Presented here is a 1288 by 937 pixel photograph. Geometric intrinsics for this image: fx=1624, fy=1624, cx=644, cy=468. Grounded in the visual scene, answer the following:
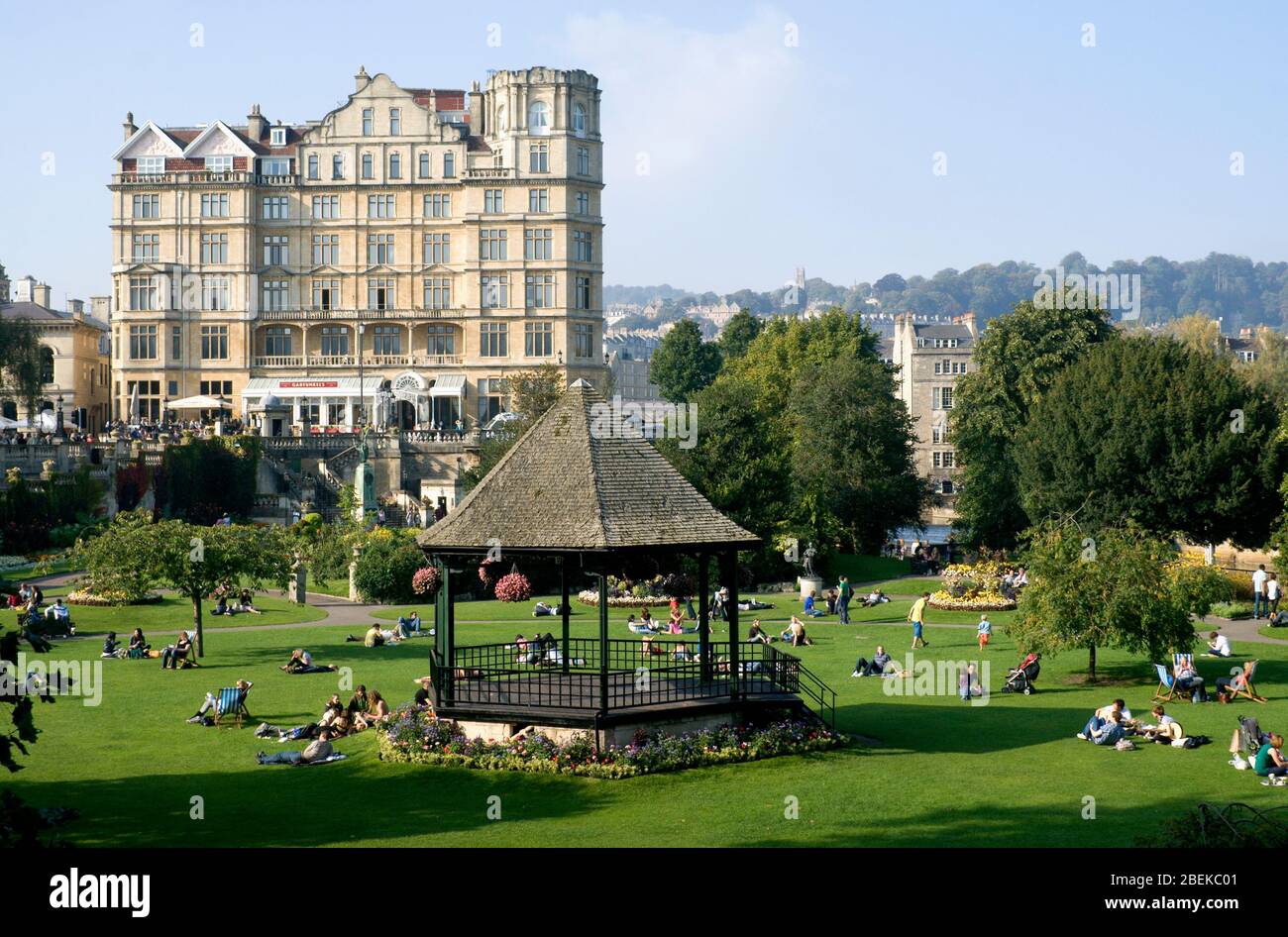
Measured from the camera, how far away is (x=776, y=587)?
68.9 m

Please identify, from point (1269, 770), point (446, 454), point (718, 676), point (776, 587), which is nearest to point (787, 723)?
point (718, 676)

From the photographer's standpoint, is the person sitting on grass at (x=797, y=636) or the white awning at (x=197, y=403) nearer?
the person sitting on grass at (x=797, y=636)

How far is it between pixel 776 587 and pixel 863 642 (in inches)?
788

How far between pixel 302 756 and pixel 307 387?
293 ft

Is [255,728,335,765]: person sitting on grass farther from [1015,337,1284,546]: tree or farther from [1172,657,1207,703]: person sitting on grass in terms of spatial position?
[1015,337,1284,546]: tree

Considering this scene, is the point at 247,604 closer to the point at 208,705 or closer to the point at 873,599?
the point at 208,705

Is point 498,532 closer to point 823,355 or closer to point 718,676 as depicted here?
point 718,676

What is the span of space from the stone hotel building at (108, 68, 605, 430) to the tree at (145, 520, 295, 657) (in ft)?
229

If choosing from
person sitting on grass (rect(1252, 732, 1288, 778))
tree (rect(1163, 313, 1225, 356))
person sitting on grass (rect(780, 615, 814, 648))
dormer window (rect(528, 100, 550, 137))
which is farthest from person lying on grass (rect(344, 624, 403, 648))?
tree (rect(1163, 313, 1225, 356))

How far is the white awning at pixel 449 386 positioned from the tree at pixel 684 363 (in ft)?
121

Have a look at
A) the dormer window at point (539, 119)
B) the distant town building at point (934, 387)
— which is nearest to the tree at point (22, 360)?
the dormer window at point (539, 119)

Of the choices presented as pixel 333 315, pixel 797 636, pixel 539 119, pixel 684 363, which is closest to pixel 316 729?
pixel 797 636

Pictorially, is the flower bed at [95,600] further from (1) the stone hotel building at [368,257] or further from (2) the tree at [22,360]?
(1) the stone hotel building at [368,257]

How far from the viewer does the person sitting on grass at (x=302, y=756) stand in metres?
31.5
